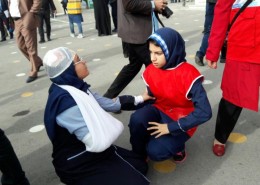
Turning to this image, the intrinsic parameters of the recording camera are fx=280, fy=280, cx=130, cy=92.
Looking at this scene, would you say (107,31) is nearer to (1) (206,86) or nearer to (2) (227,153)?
(1) (206,86)

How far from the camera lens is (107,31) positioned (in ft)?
23.2

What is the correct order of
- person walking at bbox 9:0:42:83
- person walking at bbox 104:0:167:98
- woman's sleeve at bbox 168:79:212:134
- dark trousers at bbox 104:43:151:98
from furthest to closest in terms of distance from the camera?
1. person walking at bbox 9:0:42:83
2. dark trousers at bbox 104:43:151:98
3. person walking at bbox 104:0:167:98
4. woman's sleeve at bbox 168:79:212:134

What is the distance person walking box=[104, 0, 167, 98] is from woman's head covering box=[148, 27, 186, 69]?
73 centimetres

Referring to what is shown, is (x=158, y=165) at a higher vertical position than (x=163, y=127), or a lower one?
lower

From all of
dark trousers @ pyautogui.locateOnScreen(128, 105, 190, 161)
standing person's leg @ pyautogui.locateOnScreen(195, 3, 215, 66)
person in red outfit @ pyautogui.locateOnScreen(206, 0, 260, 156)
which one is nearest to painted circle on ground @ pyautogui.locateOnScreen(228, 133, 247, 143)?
person in red outfit @ pyautogui.locateOnScreen(206, 0, 260, 156)

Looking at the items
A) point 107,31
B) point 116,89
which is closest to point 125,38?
point 116,89

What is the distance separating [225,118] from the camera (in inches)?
74.4

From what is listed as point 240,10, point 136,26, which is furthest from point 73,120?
point 136,26

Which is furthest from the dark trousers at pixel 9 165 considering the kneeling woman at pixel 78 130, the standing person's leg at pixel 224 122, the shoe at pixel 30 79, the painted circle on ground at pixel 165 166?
the shoe at pixel 30 79

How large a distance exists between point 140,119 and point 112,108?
8.4 inches

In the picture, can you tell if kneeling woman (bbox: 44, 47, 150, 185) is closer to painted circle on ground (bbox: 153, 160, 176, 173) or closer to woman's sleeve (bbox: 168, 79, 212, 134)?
painted circle on ground (bbox: 153, 160, 176, 173)

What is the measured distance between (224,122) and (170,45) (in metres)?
0.69

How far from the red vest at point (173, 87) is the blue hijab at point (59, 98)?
1.67ft

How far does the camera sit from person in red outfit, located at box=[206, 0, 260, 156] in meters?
1.64
